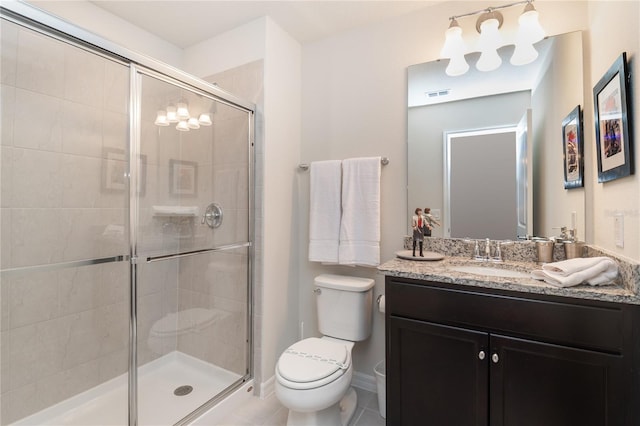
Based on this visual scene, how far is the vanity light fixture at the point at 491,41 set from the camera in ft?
5.22

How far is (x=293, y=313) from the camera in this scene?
2289 millimetres

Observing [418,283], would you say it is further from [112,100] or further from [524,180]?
[112,100]

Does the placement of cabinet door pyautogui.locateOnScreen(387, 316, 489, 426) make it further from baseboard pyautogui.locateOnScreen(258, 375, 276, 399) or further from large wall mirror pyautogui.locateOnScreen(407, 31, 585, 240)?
baseboard pyautogui.locateOnScreen(258, 375, 276, 399)

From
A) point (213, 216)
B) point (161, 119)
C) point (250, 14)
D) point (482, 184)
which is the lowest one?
point (213, 216)

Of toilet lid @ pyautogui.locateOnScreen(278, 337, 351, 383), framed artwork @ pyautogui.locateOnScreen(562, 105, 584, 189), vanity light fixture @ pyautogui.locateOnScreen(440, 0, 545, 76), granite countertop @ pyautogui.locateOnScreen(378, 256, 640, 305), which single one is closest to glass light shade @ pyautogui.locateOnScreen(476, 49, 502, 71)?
vanity light fixture @ pyautogui.locateOnScreen(440, 0, 545, 76)

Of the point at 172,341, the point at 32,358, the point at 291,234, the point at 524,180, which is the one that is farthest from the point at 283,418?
the point at 524,180

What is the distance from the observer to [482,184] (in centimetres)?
179

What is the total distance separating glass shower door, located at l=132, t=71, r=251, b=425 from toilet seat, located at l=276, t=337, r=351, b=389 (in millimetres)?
569

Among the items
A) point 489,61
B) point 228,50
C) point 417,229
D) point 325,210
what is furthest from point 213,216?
point 489,61

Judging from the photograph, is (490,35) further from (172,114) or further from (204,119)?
(172,114)

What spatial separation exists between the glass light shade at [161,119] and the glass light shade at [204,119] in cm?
21

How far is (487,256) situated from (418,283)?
578 mm

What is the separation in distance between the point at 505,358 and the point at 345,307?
3.01 feet

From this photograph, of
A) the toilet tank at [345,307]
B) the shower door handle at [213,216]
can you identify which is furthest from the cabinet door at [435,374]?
the shower door handle at [213,216]
